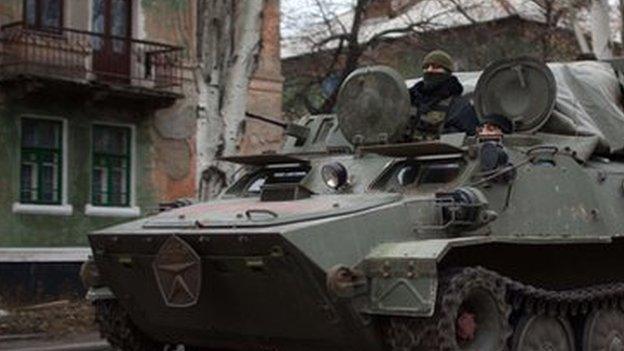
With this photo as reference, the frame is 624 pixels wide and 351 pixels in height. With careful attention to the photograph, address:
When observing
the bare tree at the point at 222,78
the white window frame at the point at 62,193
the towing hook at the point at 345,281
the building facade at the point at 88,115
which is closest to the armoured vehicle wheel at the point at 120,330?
the towing hook at the point at 345,281

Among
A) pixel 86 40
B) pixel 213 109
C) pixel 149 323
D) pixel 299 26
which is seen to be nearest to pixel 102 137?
pixel 86 40

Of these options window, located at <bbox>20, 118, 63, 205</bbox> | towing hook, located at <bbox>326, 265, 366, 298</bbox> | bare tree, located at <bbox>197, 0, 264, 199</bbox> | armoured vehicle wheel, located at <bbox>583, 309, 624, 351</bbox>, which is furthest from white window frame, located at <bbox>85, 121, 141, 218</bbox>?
towing hook, located at <bbox>326, 265, 366, 298</bbox>

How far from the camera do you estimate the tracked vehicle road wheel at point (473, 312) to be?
7.50m

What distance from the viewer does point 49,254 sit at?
19.7m

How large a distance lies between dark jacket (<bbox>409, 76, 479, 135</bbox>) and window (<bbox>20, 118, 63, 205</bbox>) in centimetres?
1115

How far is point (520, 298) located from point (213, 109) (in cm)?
705

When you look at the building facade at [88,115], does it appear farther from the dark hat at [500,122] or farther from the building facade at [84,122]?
the dark hat at [500,122]

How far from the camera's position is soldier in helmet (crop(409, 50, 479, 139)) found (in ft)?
32.0

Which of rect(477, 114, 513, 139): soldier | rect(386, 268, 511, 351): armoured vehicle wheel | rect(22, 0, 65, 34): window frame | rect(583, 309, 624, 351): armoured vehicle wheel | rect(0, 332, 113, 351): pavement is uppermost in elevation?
rect(22, 0, 65, 34): window frame

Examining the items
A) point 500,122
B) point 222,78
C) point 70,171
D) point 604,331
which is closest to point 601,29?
point 222,78

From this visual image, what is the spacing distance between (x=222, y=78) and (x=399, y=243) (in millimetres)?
7072

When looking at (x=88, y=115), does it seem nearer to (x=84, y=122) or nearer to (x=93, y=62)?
(x=84, y=122)

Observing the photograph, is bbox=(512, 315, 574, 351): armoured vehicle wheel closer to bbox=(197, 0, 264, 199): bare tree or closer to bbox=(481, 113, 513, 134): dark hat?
bbox=(481, 113, 513, 134): dark hat

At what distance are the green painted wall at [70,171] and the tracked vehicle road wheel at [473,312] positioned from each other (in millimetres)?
11405
